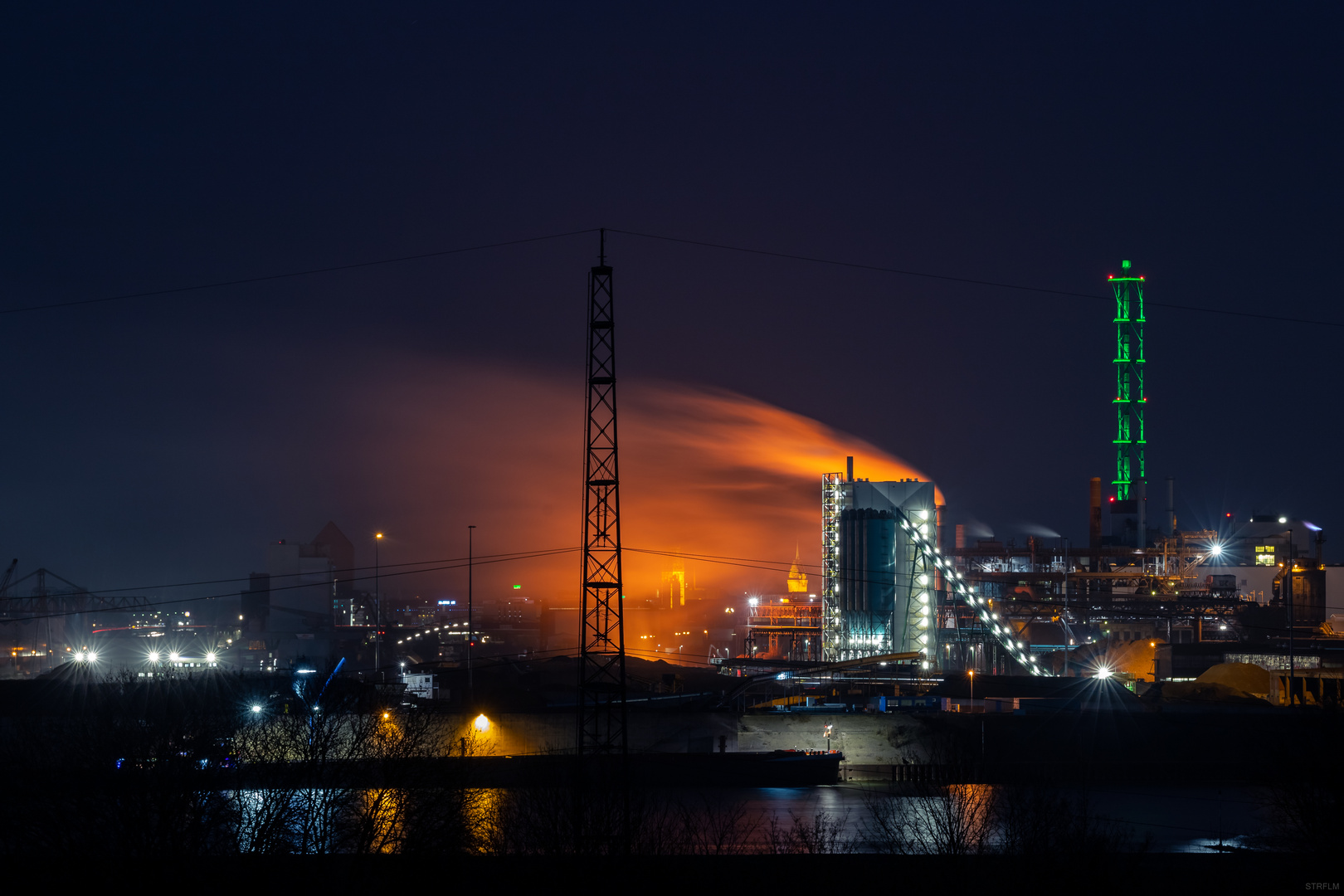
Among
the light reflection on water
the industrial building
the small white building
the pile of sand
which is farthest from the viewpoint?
the industrial building

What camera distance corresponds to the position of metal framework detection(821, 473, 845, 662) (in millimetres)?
67250

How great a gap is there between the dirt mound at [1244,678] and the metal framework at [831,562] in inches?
769

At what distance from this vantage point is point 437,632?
5714 inches

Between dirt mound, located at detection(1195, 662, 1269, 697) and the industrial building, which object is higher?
the industrial building

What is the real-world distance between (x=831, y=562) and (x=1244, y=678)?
74.9 ft

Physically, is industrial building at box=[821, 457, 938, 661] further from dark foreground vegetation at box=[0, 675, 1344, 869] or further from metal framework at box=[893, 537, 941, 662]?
dark foreground vegetation at box=[0, 675, 1344, 869]

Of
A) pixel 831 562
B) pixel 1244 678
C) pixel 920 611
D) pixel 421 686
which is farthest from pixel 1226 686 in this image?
pixel 421 686

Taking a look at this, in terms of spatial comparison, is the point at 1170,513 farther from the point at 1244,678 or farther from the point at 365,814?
the point at 365,814

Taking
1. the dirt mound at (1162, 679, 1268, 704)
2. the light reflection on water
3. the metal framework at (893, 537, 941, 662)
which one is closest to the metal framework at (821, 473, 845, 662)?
the metal framework at (893, 537, 941, 662)

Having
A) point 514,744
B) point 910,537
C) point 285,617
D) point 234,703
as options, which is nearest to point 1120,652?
point 910,537

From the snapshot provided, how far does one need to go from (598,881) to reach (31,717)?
29225 mm

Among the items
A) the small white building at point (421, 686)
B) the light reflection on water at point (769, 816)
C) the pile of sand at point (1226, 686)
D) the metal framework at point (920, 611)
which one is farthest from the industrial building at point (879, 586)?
the small white building at point (421, 686)

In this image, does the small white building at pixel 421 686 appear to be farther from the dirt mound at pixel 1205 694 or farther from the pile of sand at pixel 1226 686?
the pile of sand at pixel 1226 686

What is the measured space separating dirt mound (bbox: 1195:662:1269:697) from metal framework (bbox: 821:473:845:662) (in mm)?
19545
